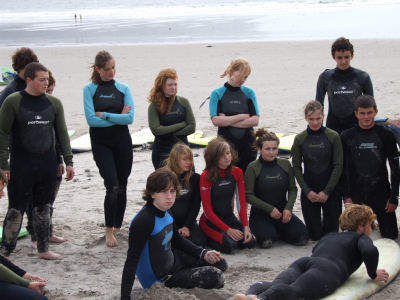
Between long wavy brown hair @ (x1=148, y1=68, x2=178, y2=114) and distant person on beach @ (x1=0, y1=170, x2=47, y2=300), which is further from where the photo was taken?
long wavy brown hair @ (x1=148, y1=68, x2=178, y2=114)

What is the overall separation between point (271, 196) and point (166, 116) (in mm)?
1333

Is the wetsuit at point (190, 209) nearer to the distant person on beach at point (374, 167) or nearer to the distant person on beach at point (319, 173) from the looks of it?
the distant person on beach at point (319, 173)

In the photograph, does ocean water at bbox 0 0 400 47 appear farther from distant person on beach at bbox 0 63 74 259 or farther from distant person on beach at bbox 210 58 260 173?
distant person on beach at bbox 0 63 74 259

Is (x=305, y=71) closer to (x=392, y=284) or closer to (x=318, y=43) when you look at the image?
(x=318, y=43)

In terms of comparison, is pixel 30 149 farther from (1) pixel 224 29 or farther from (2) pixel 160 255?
(1) pixel 224 29

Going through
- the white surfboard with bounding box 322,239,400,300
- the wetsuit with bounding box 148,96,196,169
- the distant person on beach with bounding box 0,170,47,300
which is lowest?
the white surfboard with bounding box 322,239,400,300

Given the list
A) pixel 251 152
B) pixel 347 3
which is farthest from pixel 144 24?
pixel 251 152

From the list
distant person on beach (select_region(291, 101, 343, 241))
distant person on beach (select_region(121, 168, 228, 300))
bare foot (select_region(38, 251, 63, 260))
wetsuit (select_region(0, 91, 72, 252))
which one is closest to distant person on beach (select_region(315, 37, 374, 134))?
distant person on beach (select_region(291, 101, 343, 241))

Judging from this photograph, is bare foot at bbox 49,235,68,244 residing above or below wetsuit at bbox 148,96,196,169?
below

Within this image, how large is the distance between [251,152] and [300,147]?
0.64 m

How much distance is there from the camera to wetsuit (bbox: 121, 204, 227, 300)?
4367mm

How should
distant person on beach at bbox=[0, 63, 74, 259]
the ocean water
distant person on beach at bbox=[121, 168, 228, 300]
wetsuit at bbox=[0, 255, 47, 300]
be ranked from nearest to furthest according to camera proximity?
wetsuit at bbox=[0, 255, 47, 300]
distant person on beach at bbox=[121, 168, 228, 300]
distant person on beach at bbox=[0, 63, 74, 259]
the ocean water

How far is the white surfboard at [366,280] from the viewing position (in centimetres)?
441

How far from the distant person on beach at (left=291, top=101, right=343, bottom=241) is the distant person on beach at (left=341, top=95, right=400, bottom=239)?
0.14 meters
